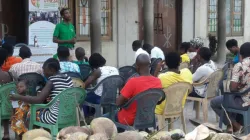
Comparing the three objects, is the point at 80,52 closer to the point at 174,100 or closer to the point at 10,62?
the point at 10,62

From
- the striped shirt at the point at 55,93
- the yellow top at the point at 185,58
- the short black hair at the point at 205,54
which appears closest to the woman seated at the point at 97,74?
the striped shirt at the point at 55,93

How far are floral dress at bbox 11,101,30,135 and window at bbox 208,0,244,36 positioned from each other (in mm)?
12260

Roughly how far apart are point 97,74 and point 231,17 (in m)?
12.2

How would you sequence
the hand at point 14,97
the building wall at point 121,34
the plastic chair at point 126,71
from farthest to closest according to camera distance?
the building wall at point 121,34 < the plastic chair at point 126,71 < the hand at point 14,97

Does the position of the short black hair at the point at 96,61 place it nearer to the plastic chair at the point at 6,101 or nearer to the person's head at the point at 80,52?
the person's head at the point at 80,52

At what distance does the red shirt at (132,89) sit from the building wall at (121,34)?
906 cm

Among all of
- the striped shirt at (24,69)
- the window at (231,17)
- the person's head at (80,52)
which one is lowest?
the striped shirt at (24,69)

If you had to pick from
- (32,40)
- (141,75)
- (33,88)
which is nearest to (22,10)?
(32,40)

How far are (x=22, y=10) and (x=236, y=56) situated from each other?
6062mm

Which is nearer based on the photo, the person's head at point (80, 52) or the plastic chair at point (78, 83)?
the plastic chair at point (78, 83)

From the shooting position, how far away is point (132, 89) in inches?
233

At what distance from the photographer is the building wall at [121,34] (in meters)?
15.3

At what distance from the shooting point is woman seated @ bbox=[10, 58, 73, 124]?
596 centimetres

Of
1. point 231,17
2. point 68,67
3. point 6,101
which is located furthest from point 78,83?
point 231,17
